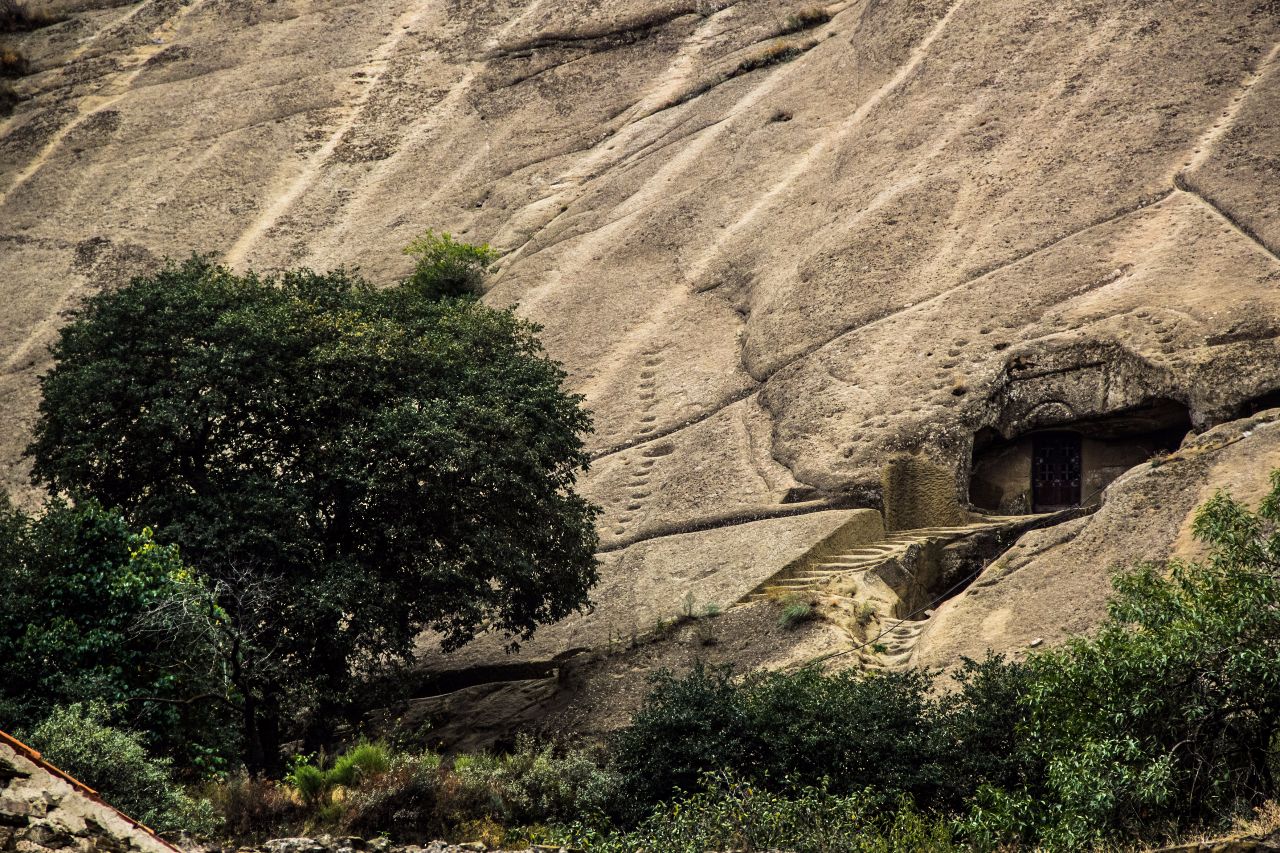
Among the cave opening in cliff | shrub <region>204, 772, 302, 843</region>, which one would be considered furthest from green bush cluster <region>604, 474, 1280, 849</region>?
the cave opening in cliff

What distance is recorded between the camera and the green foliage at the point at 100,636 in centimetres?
1565

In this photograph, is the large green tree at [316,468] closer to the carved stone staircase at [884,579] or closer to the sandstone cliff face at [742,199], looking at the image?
the sandstone cliff face at [742,199]

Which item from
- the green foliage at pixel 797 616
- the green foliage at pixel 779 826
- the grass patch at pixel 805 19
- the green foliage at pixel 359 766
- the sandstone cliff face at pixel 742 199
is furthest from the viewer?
the grass patch at pixel 805 19

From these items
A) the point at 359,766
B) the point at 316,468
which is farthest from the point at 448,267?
the point at 359,766

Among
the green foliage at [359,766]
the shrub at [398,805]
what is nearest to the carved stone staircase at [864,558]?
the shrub at [398,805]

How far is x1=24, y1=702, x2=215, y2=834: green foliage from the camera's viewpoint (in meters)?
13.4

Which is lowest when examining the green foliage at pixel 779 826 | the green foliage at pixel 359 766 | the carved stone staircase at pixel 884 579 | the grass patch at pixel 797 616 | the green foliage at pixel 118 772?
the carved stone staircase at pixel 884 579

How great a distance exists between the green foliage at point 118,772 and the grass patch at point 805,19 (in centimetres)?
2387

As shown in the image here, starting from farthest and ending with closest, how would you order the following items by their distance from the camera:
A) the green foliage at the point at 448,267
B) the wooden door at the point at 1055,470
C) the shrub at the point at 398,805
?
the green foliage at the point at 448,267 → the wooden door at the point at 1055,470 → the shrub at the point at 398,805

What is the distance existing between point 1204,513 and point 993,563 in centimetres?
617

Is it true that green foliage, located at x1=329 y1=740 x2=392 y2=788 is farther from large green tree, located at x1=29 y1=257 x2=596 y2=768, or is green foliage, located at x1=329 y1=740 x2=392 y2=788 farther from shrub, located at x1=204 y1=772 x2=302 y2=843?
large green tree, located at x1=29 y1=257 x2=596 y2=768

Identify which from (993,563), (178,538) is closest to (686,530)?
(993,563)

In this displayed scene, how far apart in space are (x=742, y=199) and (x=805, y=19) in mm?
7002

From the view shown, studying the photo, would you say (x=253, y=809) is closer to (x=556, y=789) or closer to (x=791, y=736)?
(x=556, y=789)
